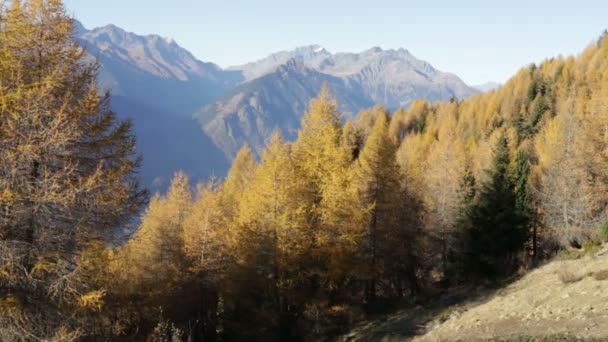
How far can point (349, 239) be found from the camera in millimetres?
A: 20875

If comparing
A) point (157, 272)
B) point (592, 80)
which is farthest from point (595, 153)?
point (592, 80)

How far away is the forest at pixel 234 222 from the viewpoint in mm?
9859

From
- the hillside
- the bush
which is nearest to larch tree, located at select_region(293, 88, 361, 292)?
the hillside

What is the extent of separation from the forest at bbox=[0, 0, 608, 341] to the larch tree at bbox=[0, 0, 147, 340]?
0.04 meters

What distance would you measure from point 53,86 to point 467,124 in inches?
3685

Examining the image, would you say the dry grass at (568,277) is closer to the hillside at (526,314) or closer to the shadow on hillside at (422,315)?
the hillside at (526,314)

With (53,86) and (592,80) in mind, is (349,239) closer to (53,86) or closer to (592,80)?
(53,86)

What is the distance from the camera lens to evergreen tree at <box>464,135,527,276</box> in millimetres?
25422

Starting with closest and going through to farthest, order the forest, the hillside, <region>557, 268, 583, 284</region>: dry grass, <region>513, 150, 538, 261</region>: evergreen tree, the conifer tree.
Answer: the forest
the hillside
<region>557, 268, 583, 284</region>: dry grass
the conifer tree
<region>513, 150, 538, 261</region>: evergreen tree

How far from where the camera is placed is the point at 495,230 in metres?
26.0

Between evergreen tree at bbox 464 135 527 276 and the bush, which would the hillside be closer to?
the bush

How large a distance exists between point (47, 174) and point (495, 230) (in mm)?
23251

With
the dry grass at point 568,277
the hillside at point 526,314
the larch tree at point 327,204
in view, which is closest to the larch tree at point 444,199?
the hillside at point 526,314

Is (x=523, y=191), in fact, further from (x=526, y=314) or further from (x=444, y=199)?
(x=526, y=314)
